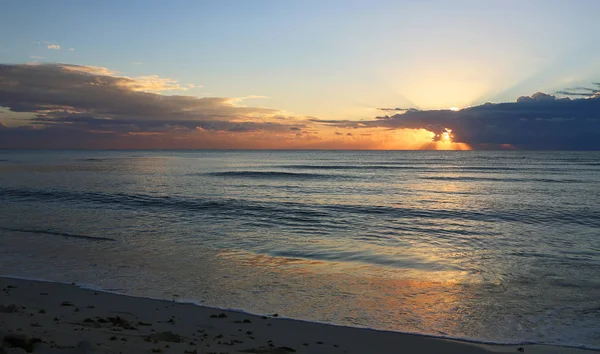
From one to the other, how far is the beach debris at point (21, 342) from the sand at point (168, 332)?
11mm

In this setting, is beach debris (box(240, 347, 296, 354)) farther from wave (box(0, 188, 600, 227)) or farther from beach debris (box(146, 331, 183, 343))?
wave (box(0, 188, 600, 227))

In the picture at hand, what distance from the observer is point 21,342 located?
568cm

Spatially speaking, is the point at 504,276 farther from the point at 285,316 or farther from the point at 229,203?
the point at 229,203

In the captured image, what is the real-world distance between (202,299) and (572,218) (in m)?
20.2

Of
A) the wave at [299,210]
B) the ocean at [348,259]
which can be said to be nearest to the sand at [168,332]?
the ocean at [348,259]

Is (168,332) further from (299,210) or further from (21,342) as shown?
(299,210)

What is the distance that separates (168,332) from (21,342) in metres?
2.02

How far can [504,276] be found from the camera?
11875 mm

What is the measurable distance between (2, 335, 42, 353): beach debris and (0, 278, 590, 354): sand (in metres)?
0.01

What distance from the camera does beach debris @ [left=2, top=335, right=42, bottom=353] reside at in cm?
558

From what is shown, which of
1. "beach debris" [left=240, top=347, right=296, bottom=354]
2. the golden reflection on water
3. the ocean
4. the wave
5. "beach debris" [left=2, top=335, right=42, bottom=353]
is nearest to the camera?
"beach debris" [left=2, top=335, right=42, bottom=353]

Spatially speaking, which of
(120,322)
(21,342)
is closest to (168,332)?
(120,322)

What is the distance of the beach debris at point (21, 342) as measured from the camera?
5.58m

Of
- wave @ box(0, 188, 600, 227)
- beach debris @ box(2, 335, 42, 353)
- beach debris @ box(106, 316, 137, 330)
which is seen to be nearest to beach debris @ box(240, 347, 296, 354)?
beach debris @ box(106, 316, 137, 330)
